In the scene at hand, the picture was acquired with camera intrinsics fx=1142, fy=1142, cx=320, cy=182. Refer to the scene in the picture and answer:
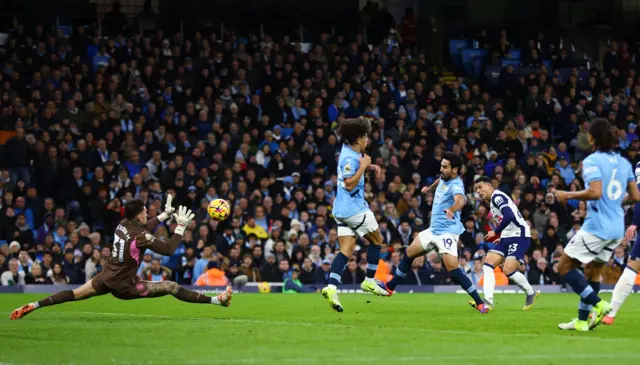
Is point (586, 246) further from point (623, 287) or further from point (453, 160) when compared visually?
point (453, 160)

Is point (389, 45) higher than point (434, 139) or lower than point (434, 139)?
higher

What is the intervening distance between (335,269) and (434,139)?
1587 cm

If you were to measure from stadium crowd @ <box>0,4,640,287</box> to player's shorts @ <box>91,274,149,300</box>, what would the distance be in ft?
33.3

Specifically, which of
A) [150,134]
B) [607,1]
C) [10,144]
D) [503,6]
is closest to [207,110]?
[150,134]

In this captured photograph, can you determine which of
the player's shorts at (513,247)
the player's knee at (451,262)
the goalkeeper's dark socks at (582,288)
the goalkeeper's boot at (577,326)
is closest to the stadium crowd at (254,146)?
the player's shorts at (513,247)

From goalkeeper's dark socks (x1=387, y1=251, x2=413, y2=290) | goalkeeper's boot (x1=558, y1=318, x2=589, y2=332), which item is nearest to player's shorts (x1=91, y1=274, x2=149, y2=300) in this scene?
goalkeeper's dark socks (x1=387, y1=251, x2=413, y2=290)

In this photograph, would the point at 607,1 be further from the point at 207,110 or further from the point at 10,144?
the point at 10,144

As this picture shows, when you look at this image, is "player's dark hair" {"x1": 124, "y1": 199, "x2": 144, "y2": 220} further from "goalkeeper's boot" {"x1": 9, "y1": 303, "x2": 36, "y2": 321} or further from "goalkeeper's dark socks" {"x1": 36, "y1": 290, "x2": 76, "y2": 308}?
"goalkeeper's boot" {"x1": 9, "y1": 303, "x2": 36, "y2": 321}

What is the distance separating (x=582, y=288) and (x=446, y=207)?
5.00m

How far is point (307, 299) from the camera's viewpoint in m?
20.7

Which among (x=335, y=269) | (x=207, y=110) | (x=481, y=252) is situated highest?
(x=207, y=110)

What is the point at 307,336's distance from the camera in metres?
11.8

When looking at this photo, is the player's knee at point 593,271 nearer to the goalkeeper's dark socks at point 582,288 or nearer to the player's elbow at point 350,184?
the goalkeeper's dark socks at point 582,288

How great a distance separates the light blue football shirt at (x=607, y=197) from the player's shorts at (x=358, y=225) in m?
4.17
